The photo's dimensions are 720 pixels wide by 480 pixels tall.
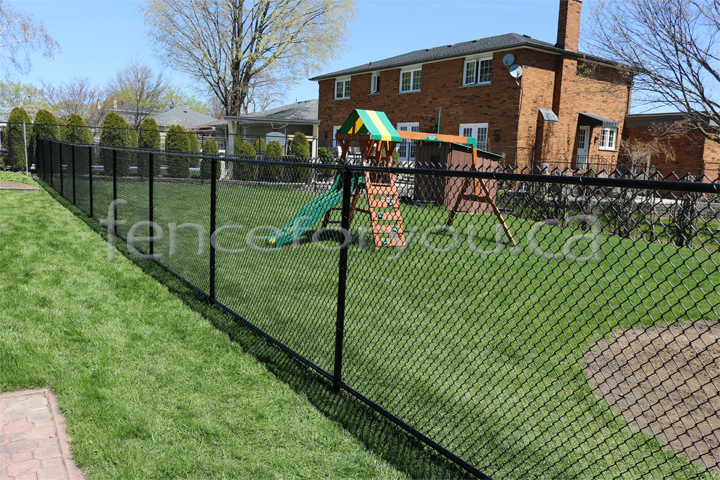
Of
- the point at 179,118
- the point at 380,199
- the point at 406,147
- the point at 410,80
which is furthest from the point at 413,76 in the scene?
the point at 179,118

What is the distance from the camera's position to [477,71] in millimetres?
23156

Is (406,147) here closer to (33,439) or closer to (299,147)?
(299,147)

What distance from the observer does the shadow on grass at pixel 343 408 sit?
2.91 meters

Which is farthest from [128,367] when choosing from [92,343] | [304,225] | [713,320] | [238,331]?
[713,320]

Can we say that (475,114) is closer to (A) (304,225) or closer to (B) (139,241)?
(A) (304,225)

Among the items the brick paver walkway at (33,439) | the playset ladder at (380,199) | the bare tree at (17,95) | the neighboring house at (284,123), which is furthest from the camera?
the bare tree at (17,95)

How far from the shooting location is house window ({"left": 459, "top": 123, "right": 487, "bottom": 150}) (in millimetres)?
22656

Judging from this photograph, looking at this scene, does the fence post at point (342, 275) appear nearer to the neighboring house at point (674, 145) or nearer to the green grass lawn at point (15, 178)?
the green grass lawn at point (15, 178)

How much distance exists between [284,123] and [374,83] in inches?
237

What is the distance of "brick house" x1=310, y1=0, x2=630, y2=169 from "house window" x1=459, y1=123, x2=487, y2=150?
44mm

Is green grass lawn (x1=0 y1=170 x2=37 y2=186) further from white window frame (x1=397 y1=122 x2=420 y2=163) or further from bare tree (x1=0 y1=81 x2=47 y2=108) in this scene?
bare tree (x1=0 y1=81 x2=47 y2=108)

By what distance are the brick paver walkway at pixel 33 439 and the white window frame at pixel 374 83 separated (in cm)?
2647

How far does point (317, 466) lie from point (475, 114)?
21856 mm

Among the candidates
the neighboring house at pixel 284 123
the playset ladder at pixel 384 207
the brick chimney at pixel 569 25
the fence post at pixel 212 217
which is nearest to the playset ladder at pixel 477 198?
the playset ladder at pixel 384 207
